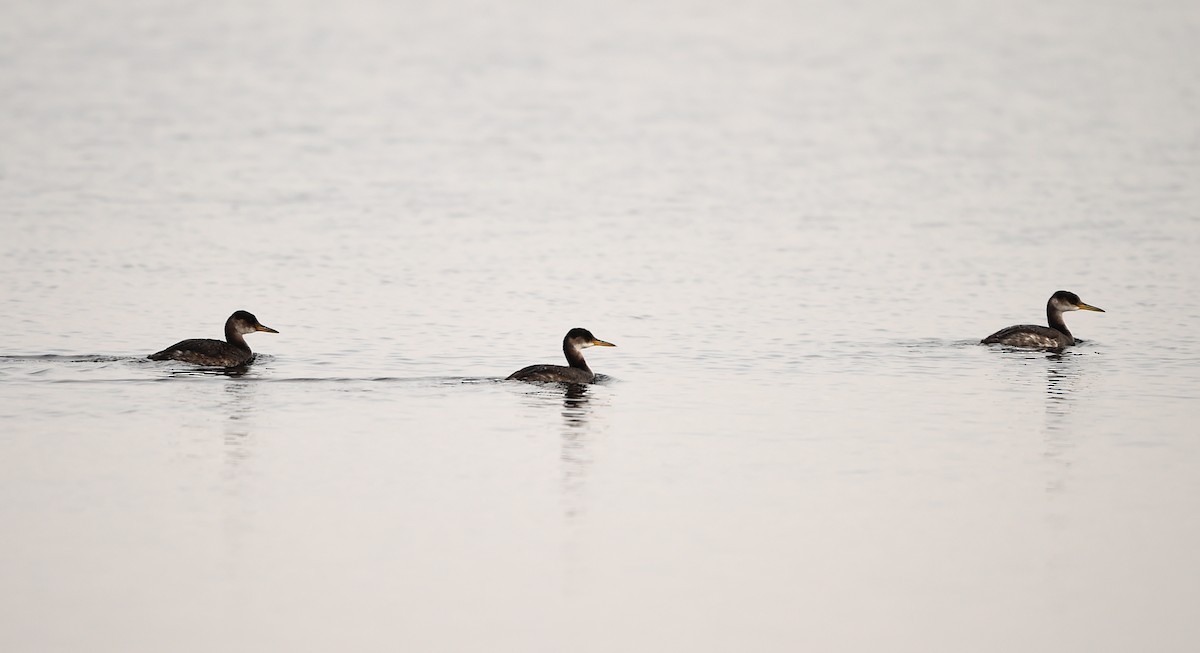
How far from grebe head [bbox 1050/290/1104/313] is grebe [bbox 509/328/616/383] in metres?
6.61

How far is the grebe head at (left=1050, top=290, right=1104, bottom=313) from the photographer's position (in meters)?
23.8

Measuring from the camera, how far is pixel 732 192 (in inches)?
1531

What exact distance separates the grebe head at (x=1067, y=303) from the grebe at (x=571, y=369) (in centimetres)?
661

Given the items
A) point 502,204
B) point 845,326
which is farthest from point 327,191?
point 845,326

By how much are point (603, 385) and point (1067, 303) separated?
7.46 meters

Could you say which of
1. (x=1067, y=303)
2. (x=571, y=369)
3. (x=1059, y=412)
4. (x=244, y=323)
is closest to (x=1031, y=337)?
(x=1067, y=303)

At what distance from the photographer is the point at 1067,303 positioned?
2384 centimetres

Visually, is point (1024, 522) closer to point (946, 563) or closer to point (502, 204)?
point (946, 563)

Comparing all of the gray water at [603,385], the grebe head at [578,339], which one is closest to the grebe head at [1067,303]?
the gray water at [603,385]

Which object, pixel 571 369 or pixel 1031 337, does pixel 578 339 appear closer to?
pixel 571 369

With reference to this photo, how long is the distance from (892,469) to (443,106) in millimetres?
45902

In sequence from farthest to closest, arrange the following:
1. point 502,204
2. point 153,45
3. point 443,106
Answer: point 153,45 < point 443,106 < point 502,204

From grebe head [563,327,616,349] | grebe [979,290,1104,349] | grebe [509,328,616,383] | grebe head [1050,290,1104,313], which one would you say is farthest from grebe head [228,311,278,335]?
grebe head [1050,290,1104,313]

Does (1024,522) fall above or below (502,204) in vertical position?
below
